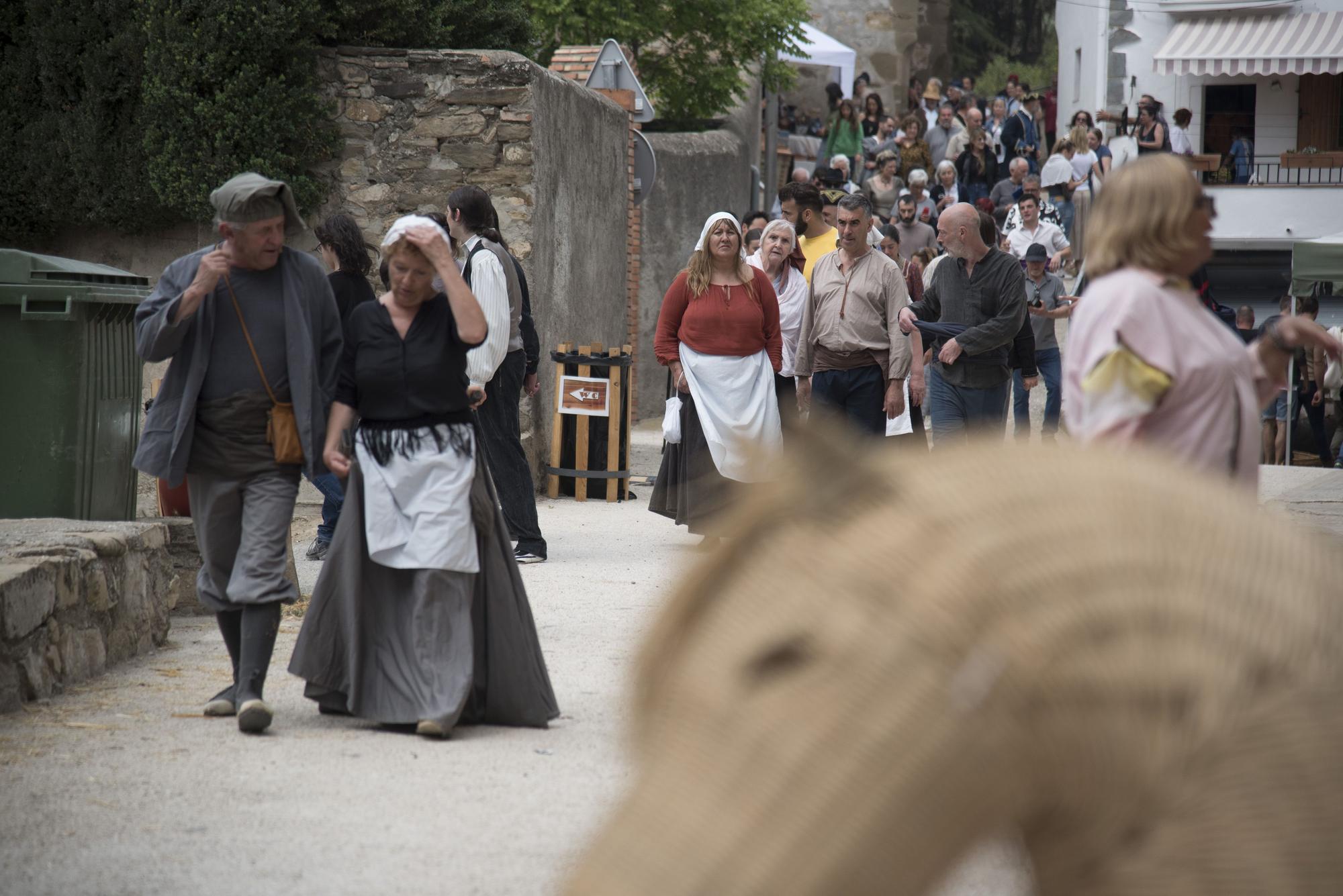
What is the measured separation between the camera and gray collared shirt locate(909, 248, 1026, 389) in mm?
7816

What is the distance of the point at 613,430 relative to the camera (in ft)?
37.6

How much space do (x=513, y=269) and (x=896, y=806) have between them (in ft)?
24.6

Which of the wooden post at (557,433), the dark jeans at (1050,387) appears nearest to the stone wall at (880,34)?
the dark jeans at (1050,387)

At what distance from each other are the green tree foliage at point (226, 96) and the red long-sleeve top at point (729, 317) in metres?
3.83

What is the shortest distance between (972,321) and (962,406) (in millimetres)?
474

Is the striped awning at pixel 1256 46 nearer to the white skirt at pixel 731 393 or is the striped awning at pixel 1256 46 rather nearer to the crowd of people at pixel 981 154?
the crowd of people at pixel 981 154

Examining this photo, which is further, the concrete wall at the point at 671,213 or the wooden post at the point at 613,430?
the concrete wall at the point at 671,213

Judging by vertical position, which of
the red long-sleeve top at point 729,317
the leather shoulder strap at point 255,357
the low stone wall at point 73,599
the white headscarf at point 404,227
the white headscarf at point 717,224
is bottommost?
the low stone wall at point 73,599

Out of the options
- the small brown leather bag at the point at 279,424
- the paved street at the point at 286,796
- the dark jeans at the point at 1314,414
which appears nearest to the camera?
the paved street at the point at 286,796

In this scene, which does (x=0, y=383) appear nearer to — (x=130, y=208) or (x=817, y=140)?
(x=130, y=208)

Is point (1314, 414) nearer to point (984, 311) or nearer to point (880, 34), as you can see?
point (984, 311)

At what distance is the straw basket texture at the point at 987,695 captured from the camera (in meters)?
1.19

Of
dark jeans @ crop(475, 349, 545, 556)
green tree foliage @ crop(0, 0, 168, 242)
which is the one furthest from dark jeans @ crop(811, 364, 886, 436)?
green tree foliage @ crop(0, 0, 168, 242)

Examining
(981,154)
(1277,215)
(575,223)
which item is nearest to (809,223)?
(575,223)
